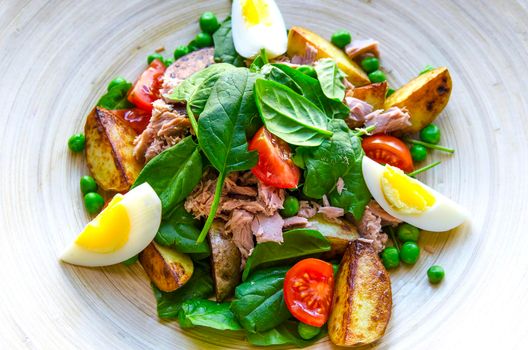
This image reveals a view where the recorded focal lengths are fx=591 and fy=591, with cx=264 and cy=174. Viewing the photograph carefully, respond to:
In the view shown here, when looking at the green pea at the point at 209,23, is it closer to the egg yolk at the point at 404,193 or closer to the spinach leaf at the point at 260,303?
the egg yolk at the point at 404,193

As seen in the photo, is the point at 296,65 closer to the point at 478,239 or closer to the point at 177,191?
the point at 177,191

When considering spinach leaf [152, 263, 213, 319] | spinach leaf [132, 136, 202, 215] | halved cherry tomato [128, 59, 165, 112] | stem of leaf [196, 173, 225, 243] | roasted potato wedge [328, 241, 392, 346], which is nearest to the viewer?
roasted potato wedge [328, 241, 392, 346]

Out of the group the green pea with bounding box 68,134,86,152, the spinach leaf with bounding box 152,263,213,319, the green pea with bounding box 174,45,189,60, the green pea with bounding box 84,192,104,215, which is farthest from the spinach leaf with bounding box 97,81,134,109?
the spinach leaf with bounding box 152,263,213,319

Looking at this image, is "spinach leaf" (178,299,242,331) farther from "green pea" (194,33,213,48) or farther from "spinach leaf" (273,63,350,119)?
"green pea" (194,33,213,48)

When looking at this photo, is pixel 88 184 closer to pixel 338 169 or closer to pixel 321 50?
pixel 338 169

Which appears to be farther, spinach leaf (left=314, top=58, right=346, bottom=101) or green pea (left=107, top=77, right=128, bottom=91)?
green pea (left=107, top=77, right=128, bottom=91)

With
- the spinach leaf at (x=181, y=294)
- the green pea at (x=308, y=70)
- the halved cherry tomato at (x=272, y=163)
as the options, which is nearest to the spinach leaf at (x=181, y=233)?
the spinach leaf at (x=181, y=294)
